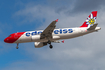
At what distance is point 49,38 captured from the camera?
148ft

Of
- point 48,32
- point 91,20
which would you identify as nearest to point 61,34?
point 48,32

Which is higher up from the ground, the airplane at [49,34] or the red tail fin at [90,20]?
the red tail fin at [90,20]

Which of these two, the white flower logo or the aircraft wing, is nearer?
the aircraft wing

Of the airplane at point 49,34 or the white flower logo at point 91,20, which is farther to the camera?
the white flower logo at point 91,20

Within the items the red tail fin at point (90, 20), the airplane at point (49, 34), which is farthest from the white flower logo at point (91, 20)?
the airplane at point (49, 34)

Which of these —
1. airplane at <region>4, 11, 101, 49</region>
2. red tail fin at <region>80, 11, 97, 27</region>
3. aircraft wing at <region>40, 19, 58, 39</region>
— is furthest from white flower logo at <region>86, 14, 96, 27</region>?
aircraft wing at <region>40, 19, 58, 39</region>

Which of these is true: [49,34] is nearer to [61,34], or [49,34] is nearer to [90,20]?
[61,34]

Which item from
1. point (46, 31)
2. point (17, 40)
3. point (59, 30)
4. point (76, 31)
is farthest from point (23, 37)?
point (76, 31)

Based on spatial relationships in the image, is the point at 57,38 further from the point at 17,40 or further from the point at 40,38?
the point at 17,40

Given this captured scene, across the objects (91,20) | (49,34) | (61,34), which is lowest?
(61,34)

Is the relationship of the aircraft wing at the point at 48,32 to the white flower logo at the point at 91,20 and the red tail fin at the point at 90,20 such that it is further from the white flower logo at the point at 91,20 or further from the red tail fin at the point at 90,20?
the white flower logo at the point at 91,20

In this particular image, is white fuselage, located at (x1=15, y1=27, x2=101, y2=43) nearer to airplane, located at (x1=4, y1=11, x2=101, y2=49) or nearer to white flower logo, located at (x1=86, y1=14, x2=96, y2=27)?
airplane, located at (x1=4, y1=11, x2=101, y2=49)

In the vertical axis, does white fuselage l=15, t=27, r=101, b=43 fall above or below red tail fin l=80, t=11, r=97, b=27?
below

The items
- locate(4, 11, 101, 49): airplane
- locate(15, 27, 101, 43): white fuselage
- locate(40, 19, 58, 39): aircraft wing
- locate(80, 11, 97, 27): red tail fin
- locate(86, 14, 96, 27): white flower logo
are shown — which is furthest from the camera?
locate(86, 14, 96, 27): white flower logo
